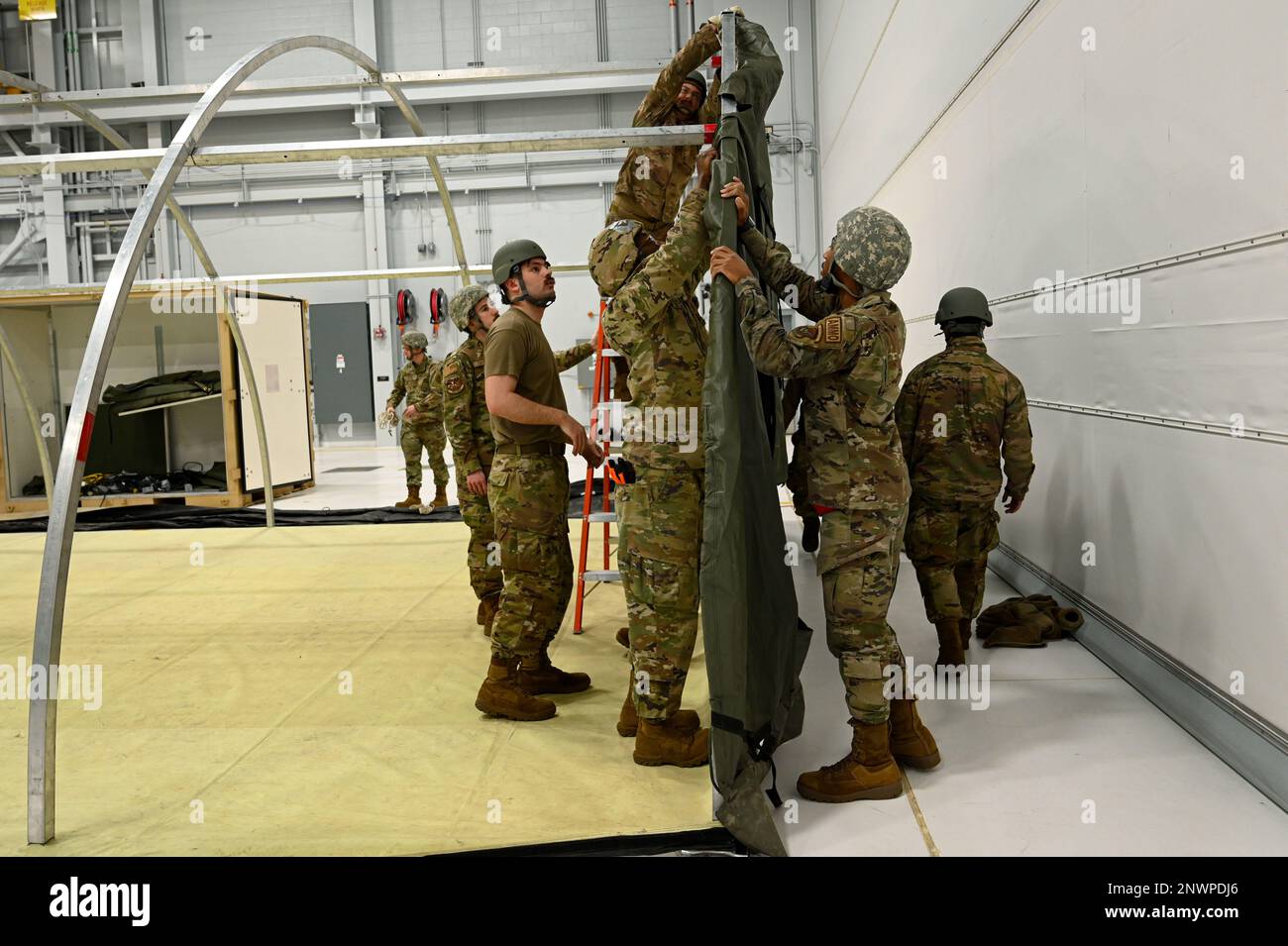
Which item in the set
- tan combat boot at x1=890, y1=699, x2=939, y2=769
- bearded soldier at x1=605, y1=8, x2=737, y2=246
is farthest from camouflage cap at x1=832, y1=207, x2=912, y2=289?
tan combat boot at x1=890, y1=699, x2=939, y2=769

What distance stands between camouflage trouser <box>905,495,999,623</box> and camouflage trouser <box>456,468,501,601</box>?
2034 mm

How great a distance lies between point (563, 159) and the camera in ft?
48.5

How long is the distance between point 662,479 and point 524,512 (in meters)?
0.78

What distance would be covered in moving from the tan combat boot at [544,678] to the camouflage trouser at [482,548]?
0.92m

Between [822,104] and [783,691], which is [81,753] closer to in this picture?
[783,691]

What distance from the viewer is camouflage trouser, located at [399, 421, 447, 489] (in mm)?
8734

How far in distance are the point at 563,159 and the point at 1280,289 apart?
43.6 feet

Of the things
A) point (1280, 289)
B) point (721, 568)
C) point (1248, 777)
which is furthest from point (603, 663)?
point (1280, 289)

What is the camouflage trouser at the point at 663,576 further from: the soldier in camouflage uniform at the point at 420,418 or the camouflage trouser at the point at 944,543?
the soldier in camouflage uniform at the point at 420,418

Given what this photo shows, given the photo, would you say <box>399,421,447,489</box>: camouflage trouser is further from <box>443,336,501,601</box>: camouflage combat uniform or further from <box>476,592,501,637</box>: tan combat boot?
<box>476,592,501,637</box>: tan combat boot

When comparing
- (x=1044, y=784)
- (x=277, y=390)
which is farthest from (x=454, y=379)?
(x=277, y=390)

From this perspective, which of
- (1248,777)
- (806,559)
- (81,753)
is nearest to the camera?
(1248,777)

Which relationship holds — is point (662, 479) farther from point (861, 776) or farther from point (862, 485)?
point (861, 776)

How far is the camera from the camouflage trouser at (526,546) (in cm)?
365
